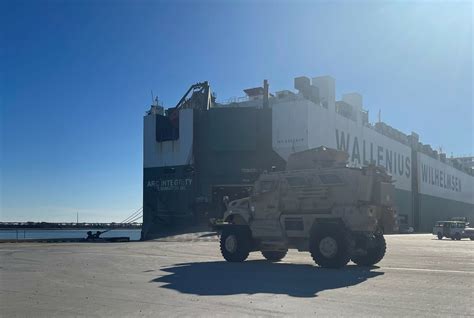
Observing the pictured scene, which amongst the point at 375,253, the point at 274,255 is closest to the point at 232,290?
the point at 375,253

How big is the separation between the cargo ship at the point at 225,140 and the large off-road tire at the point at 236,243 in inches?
1101

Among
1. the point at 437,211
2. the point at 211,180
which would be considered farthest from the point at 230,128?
the point at 437,211

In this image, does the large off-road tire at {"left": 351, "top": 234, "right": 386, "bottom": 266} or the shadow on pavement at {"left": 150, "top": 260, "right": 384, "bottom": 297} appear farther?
the large off-road tire at {"left": 351, "top": 234, "right": 386, "bottom": 266}

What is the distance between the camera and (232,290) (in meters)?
10.5

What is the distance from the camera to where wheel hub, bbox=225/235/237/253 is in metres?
17.6

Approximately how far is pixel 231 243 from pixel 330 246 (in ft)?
13.4

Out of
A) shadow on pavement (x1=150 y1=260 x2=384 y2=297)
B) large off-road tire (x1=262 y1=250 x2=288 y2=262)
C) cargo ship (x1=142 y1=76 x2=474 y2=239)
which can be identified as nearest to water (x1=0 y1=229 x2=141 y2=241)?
cargo ship (x1=142 y1=76 x2=474 y2=239)

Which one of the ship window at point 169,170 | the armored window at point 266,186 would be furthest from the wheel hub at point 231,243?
the ship window at point 169,170

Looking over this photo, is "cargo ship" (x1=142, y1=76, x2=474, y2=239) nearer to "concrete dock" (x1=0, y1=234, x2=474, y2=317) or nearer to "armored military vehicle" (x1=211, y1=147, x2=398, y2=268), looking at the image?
"armored military vehicle" (x1=211, y1=147, x2=398, y2=268)

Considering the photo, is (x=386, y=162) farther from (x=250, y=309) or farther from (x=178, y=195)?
(x=250, y=309)

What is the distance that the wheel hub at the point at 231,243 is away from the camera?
17594 mm

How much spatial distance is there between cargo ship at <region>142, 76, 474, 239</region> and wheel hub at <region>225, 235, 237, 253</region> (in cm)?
2800

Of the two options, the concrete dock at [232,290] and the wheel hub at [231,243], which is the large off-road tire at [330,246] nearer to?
the concrete dock at [232,290]

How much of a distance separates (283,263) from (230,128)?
3792 centimetres
